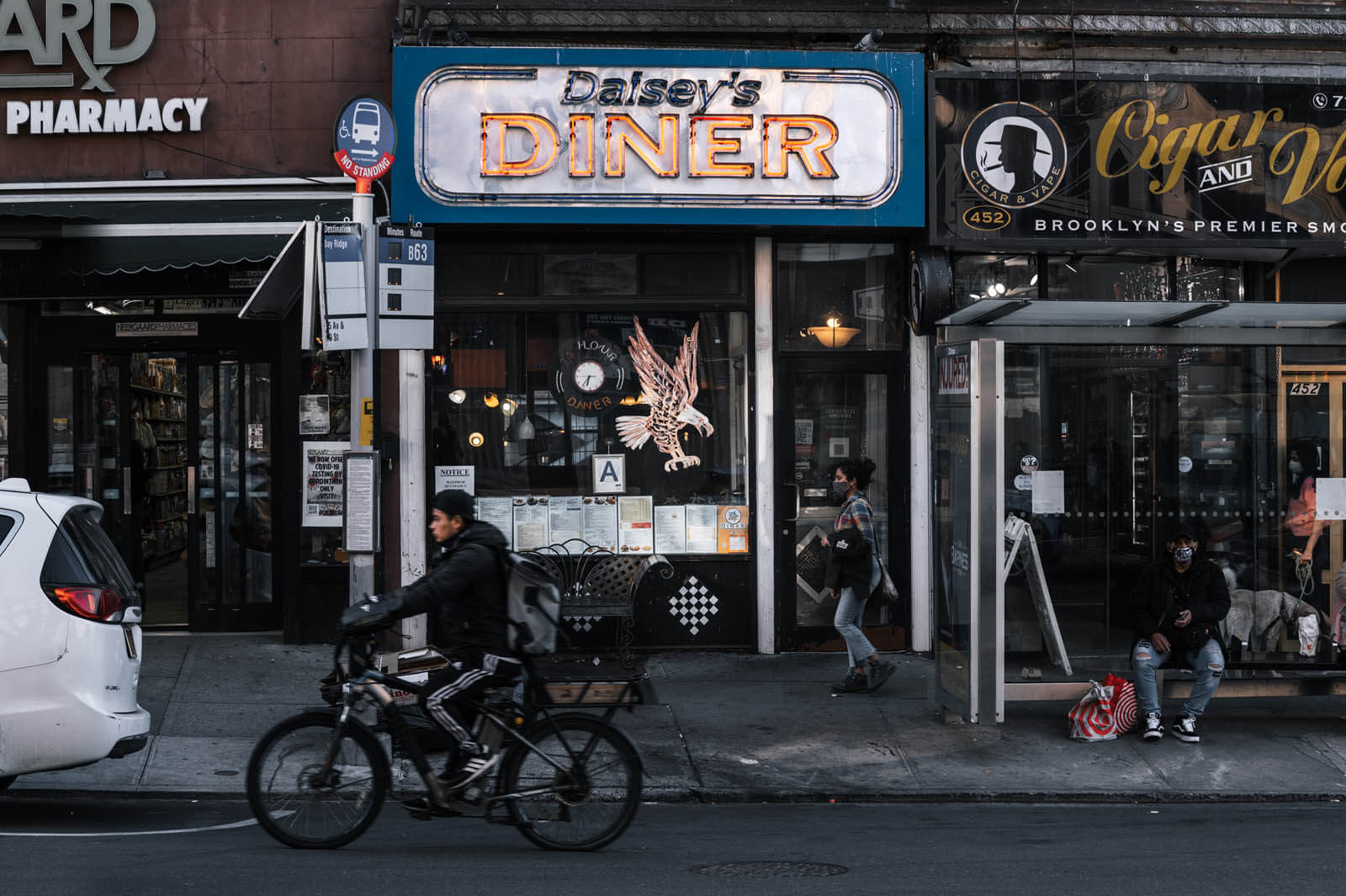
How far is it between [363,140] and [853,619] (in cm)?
511

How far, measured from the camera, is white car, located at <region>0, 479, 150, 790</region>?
6844 millimetres

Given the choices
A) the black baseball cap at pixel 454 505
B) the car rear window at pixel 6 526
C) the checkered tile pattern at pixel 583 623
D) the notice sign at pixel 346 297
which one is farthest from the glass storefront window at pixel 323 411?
the black baseball cap at pixel 454 505

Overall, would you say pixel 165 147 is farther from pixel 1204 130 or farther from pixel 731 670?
pixel 1204 130

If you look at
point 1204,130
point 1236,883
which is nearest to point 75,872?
point 1236,883

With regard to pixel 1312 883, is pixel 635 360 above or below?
above

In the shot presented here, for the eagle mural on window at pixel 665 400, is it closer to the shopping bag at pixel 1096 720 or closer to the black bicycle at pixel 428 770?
the shopping bag at pixel 1096 720

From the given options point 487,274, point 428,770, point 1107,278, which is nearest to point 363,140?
point 487,274

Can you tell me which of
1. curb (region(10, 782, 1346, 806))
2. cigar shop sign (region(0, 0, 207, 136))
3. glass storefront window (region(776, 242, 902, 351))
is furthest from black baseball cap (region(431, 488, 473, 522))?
cigar shop sign (region(0, 0, 207, 136))

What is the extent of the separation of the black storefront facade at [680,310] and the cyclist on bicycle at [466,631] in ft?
17.2

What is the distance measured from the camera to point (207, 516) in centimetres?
1223

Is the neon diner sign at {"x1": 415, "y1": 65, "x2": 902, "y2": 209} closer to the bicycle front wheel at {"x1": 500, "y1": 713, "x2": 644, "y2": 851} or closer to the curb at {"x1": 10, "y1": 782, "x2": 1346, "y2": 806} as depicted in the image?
the curb at {"x1": 10, "y1": 782, "x2": 1346, "y2": 806}

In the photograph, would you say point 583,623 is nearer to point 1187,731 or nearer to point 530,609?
point 1187,731

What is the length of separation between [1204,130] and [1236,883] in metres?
7.83

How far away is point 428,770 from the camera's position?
6.51 meters
